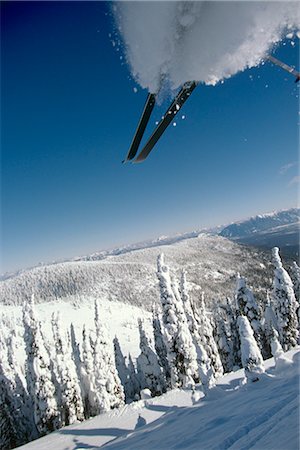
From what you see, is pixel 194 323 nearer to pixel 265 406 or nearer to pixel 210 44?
pixel 265 406

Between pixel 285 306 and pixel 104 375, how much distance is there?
21740 mm

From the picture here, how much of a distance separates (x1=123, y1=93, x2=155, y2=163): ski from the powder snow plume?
23cm

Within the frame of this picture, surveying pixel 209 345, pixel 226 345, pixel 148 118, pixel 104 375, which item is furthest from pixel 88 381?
pixel 148 118

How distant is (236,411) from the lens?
25.0ft

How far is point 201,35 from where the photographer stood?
342 centimetres

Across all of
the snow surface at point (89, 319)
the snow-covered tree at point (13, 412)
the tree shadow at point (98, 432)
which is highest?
the tree shadow at point (98, 432)

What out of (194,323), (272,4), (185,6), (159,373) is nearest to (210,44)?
(185,6)

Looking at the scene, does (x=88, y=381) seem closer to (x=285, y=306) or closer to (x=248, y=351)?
(x=285, y=306)

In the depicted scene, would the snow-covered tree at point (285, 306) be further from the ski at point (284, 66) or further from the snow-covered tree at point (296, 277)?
the ski at point (284, 66)

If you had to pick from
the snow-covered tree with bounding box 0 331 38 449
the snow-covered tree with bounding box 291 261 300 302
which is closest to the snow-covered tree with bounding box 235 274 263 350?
the snow-covered tree with bounding box 291 261 300 302

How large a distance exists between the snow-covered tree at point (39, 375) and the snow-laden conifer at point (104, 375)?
680 centimetres

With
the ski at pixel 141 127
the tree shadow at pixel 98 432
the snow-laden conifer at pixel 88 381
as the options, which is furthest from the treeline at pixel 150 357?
the ski at pixel 141 127

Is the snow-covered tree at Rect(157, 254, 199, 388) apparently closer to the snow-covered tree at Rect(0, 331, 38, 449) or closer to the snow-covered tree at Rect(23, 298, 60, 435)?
the snow-covered tree at Rect(23, 298, 60, 435)

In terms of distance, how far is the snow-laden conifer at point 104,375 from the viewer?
116 ft
